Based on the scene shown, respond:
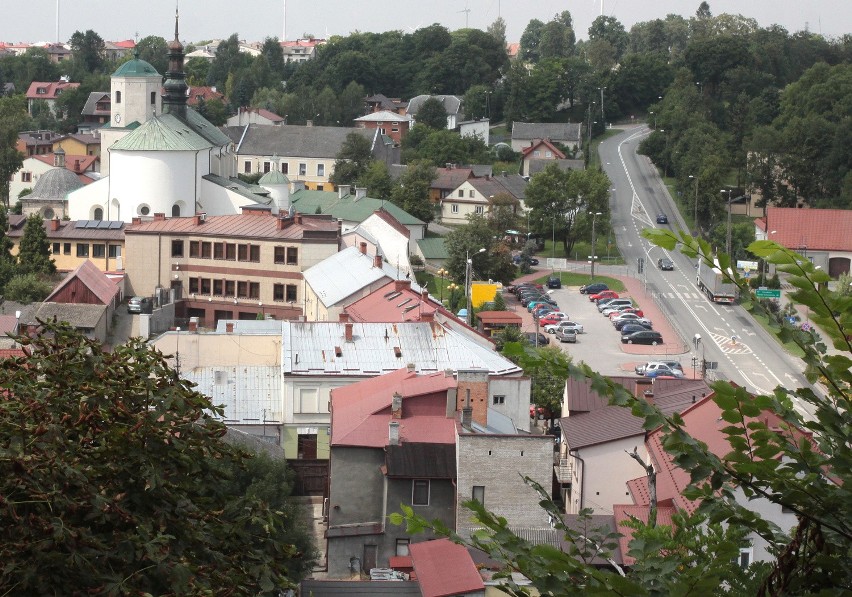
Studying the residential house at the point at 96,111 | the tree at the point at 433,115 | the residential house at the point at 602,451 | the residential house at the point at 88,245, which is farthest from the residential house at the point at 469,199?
the residential house at the point at 602,451

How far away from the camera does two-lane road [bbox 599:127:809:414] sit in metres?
42.9

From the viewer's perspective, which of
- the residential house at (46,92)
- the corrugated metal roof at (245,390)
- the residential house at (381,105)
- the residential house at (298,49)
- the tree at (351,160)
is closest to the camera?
the corrugated metal roof at (245,390)

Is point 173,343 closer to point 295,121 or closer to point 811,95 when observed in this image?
point 811,95

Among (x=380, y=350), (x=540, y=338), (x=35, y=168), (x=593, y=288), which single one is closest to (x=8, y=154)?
(x=35, y=168)

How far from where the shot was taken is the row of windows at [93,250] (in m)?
52.2

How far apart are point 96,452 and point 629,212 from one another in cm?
6724

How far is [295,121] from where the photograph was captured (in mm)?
106062

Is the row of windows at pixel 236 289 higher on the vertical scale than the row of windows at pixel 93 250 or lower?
lower

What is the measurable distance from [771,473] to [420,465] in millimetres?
18872

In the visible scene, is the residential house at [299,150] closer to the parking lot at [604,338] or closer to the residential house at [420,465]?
the parking lot at [604,338]

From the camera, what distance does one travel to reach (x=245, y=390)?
31375 millimetres

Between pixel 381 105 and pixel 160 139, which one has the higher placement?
pixel 160 139

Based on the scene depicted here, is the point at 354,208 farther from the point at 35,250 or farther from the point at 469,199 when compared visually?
the point at 35,250

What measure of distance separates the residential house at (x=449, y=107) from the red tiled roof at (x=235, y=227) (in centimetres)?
5711
